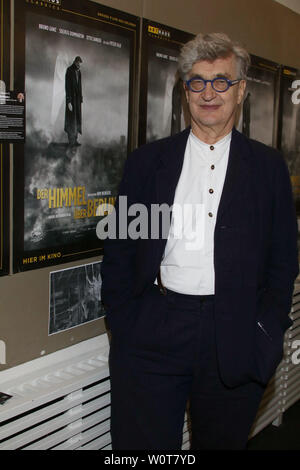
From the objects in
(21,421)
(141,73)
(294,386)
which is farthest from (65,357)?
(294,386)

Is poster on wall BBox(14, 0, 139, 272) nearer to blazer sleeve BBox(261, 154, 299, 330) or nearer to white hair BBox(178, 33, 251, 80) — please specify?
white hair BBox(178, 33, 251, 80)

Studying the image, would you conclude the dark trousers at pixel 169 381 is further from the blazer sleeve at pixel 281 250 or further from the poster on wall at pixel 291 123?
the poster on wall at pixel 291 123

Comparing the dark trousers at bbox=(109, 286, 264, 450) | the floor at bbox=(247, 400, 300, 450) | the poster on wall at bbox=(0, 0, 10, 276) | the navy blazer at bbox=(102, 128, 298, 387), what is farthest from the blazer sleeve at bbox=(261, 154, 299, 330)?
the floor at bbox=(247, 400, 300, 450)

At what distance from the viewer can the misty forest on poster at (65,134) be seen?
6.22ft

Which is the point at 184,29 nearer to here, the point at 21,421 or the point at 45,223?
the point at 45,223

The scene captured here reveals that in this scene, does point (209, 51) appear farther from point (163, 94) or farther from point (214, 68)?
point (163, 94)

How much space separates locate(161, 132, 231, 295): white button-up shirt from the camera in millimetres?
1848

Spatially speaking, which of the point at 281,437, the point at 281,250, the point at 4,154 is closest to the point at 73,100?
the point at 4,154

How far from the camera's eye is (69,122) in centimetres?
203

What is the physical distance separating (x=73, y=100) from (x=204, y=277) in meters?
0.83

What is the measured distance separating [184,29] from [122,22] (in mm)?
491

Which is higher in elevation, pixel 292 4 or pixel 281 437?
pixel 292 4

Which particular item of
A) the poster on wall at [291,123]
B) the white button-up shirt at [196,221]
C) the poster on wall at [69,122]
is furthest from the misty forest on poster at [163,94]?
the poster on wall at [291,123]

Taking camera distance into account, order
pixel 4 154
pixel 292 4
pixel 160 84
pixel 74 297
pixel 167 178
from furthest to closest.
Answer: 1. pixel 292 4
2. pixel 160 84
3. pixel 74 297
4. pixel 167 178
5. pixel 4 154
